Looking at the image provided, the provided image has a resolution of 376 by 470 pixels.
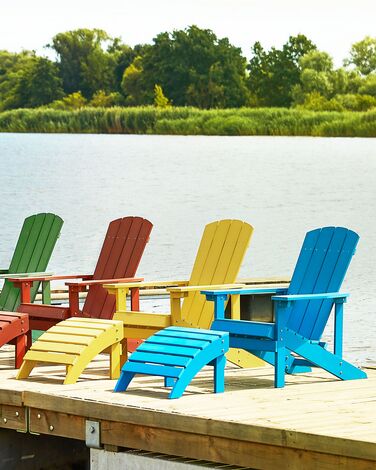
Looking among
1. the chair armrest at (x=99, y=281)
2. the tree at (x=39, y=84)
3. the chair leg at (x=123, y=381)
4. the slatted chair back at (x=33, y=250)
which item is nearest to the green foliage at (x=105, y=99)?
the tree at (x=39, y=84)

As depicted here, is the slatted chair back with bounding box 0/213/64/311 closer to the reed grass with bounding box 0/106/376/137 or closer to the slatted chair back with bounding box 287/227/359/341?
the slatted chair back with bounding box 287/227/359/341

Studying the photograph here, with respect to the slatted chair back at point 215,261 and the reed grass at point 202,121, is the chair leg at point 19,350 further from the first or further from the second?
the reed grass at point 202,121

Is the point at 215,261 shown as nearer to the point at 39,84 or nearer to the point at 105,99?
the point at 39,84

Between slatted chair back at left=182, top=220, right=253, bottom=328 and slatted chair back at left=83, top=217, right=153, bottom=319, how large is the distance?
0.38 m

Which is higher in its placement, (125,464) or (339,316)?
(339,316)

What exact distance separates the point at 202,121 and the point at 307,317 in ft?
160

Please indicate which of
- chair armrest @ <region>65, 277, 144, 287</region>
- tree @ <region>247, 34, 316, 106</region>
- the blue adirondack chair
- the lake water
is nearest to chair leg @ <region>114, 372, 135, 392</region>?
the blue adirondack chair

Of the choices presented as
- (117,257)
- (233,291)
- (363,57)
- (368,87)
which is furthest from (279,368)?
(363,57)

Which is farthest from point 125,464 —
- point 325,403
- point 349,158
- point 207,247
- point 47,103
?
point 47,103

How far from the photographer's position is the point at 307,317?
6.31 m

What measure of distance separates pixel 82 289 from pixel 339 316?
5.22 ft

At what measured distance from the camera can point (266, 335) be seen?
232 inches

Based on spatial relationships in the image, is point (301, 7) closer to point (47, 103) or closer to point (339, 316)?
point (47, 103)

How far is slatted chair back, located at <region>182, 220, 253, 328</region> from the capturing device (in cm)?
672
